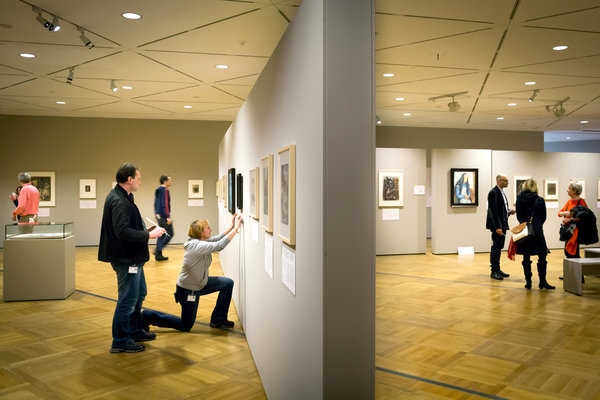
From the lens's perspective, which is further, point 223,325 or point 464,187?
point 464,187

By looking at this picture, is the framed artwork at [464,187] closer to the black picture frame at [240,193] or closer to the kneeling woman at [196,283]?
the black picture frame at [240,193]

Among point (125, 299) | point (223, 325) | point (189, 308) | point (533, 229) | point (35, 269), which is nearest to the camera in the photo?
point (125, 299)

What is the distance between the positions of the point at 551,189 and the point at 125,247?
12.4 meters

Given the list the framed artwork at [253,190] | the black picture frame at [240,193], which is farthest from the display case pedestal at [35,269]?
the framed artwork at [253,190]

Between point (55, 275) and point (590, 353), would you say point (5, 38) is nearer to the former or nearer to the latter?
point (55, 275)

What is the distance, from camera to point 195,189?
590 inches

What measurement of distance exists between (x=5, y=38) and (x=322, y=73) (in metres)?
6.28

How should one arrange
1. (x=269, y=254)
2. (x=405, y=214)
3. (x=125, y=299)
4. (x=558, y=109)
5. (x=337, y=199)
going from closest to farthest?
1. (x=337, y=199)
2. (x=269, y=254)
3. (x=125, y=299)
4. (x=558, y=109)
5. (x=405, y=214)

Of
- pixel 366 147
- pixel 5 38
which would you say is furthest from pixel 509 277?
pixel 5 38

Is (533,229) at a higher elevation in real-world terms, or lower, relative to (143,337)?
higher

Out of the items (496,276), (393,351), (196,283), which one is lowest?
(393,351)

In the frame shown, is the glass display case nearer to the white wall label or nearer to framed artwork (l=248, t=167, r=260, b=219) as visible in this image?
framed artwork (l=248, t=167, r=260, b=219)

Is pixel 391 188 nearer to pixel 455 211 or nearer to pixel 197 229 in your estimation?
pixel 455 211

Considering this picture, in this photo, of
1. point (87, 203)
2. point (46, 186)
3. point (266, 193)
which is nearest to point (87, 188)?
point (87, 203)
